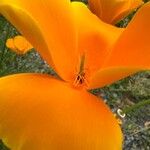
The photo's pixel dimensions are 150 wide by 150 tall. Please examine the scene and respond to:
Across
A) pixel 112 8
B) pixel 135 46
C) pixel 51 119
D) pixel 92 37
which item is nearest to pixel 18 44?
pixel 112 8

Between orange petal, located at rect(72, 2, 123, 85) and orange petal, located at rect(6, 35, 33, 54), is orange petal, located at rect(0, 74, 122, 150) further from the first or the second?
orange petal, located at rect(6, 35, 33, 54)

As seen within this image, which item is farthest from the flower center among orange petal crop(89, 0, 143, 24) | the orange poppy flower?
orange petal crop(89, 0, 143, 24)

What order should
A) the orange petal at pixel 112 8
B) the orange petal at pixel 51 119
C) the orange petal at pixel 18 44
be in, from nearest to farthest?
the orange petal at pixel 51 119 → the orange petal at pixel 112 8 → the orange petal at pixel 18 44

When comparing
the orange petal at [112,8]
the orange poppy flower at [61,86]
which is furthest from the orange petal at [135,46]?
the orange petal at [112,8]

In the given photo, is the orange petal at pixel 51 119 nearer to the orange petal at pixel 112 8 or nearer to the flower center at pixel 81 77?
the flower center at pixel 81 77

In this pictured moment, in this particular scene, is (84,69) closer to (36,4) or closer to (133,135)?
(36,4)

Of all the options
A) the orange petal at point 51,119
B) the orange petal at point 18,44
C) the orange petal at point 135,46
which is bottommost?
the orange petal at point 18,44

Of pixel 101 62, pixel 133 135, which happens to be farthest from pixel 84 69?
pixel 133 135
